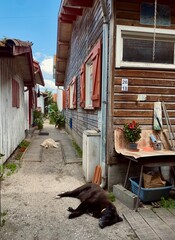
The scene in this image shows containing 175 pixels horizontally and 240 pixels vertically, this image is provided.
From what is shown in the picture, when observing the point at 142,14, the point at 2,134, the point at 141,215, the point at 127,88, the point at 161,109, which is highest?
the point at 142,14

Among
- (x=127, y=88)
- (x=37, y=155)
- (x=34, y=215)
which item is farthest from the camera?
(x=37, y=155)

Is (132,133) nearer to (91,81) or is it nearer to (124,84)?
(124,84)

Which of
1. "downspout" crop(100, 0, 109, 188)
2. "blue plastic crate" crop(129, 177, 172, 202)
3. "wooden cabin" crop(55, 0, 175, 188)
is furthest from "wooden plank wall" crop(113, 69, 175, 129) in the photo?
"blue plastic crate" crop(129, 177, 172, 202)

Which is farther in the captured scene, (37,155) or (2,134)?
(37,155)

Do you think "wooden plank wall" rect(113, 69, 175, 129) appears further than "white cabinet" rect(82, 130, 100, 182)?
No

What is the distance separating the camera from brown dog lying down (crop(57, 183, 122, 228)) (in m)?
2.93

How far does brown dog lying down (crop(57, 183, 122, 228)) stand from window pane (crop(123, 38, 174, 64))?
2312mm

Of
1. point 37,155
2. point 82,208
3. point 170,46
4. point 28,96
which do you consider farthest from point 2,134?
point 28,96

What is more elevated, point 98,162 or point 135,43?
point 135,43

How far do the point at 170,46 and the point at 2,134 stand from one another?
3906 mm

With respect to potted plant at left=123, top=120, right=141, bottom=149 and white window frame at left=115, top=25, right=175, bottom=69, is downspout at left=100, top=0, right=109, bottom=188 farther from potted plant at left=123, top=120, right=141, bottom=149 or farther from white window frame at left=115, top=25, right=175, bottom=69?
potted plant at left=123, top=120, right=141, bottom=149

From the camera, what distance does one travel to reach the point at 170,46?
4.27 metres

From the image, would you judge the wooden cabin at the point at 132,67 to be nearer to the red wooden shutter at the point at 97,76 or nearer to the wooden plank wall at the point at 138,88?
the wooden plank wall at the point at 138,88

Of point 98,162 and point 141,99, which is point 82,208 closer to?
point 98,162
